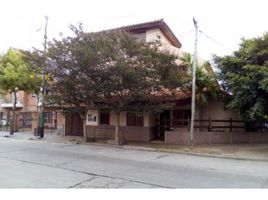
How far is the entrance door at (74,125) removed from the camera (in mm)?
23812

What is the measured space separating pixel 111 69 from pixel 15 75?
11358 millimetres

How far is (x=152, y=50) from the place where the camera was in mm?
15664

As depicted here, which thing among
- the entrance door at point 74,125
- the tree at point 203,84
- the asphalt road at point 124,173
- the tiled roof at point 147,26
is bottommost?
the asphalt road at point 124,173

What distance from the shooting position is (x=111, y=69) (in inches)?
611

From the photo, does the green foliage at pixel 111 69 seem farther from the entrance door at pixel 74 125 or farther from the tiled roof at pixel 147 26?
the entrance door at pixel 74 125

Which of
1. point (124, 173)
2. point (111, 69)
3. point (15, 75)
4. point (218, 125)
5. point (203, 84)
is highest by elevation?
point (15, 75)

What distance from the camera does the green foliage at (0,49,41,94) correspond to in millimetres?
22677

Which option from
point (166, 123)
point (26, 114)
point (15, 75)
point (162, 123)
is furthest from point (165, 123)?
point (26, 114)

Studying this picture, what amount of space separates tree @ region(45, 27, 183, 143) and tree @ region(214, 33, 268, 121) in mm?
3240

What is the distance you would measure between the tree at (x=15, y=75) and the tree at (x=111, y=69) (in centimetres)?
709

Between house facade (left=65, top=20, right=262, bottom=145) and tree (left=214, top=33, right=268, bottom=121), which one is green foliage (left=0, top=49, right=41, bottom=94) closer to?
house facade (left=65, top=20, right=262, bottom=145)

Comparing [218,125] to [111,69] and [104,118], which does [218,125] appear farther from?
[111,69]

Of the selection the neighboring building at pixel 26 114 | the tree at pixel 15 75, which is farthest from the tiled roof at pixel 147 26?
the neighboring building at pixel 26 114

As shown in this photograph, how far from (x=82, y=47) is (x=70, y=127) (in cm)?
1063
